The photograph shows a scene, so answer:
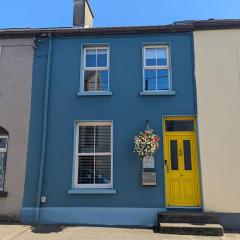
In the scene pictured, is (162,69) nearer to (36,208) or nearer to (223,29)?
(223,29)

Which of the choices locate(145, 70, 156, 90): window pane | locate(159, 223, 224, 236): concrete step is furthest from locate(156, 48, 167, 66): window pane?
locate(159, 223, 224, 236): concrete step

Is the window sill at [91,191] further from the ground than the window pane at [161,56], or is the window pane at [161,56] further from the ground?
the window pane at [161,56]

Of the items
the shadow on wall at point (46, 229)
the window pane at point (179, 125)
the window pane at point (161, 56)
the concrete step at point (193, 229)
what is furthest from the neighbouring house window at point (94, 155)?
the window pane at point (161, 56)

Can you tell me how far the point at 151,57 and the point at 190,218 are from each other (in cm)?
543

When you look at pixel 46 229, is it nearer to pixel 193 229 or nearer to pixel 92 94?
pixel 193 229

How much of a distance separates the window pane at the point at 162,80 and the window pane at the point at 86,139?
2.71 meters

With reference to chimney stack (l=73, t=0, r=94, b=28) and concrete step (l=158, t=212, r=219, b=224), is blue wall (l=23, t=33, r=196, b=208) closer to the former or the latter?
concrete step (l=158, t=212, r=219, b=224)

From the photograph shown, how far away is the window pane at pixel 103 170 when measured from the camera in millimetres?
10383

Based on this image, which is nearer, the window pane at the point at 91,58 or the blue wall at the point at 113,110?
the blue wall at the point at 113,110

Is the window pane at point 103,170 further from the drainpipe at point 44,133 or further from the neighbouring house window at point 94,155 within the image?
the drainpipe at point 44,133

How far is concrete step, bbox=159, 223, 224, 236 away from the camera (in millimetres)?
8750

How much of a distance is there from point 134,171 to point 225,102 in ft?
12.1

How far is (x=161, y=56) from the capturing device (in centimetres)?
1116

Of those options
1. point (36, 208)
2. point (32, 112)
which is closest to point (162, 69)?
point (32, 112)
